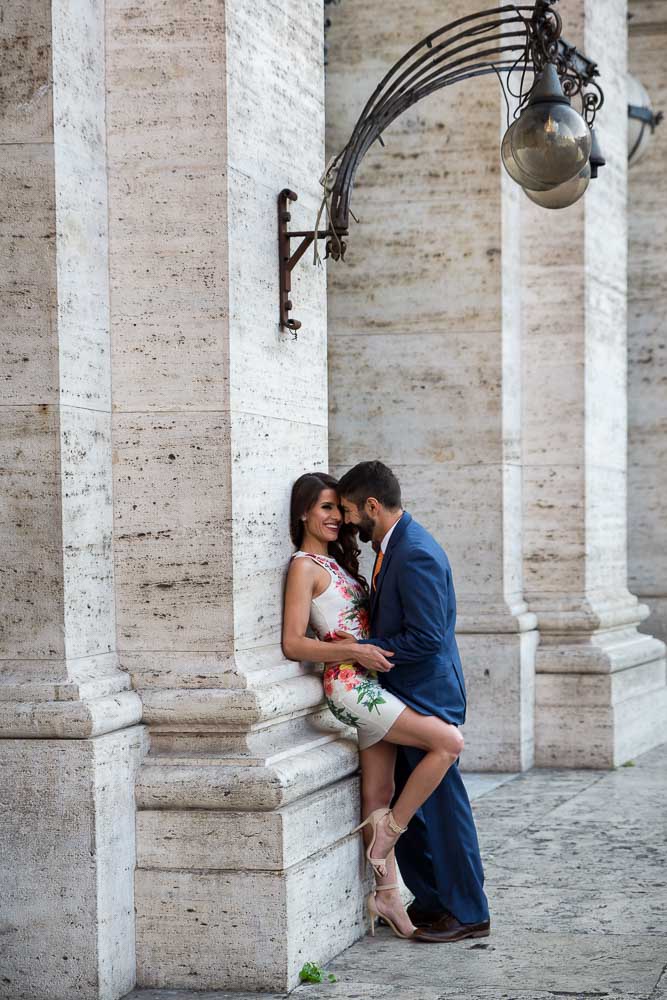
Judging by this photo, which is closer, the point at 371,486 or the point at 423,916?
the point at 371,486

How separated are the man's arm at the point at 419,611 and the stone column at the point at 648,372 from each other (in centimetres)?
798

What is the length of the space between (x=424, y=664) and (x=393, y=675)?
0.42 ft

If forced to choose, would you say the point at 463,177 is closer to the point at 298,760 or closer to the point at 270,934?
the point at 298,760

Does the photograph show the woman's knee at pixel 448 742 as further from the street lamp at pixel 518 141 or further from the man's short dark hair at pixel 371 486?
the street lamp at pixel 518 141

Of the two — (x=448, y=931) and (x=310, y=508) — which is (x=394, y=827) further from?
(x=310, y=508)

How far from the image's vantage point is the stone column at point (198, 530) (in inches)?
201

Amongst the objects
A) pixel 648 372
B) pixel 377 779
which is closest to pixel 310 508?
pixel 377 779

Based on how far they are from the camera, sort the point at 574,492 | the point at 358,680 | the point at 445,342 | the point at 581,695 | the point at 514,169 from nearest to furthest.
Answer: the point at 358,680 < the point at 514,169 < the point at 445,342 < the point at 581,695 < the point at 574,492

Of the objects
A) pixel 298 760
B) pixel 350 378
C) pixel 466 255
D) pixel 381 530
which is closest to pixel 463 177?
pixel 466 255

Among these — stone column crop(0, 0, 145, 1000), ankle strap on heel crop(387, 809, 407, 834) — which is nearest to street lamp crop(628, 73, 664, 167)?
stone column crop(0, 0, 145, 1000)

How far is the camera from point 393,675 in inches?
224

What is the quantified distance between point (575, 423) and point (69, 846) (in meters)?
5.64

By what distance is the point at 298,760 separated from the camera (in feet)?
17.5

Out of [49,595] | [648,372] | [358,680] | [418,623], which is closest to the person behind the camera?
[49,595]
